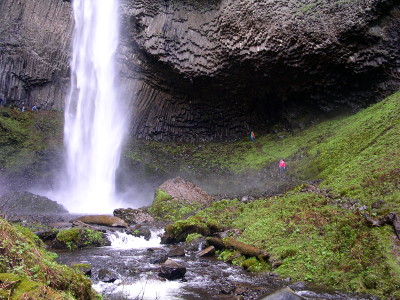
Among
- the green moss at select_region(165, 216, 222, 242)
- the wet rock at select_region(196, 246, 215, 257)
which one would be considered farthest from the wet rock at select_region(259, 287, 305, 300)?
the green moss at select_region(165, 216, 222, 242)

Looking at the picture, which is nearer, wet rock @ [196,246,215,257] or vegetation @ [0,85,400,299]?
vegetation @ [0,85,400,299]

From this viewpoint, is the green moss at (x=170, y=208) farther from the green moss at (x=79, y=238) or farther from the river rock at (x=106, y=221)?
the green moss at (x=79, y=238)

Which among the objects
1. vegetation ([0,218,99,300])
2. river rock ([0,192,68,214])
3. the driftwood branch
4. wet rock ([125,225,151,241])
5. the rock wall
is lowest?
vegetation ([0,218,99,300])

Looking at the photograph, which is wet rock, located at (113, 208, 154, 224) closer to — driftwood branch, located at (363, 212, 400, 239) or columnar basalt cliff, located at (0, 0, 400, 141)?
driftwood branch, located at (363, 212, 400, 239)

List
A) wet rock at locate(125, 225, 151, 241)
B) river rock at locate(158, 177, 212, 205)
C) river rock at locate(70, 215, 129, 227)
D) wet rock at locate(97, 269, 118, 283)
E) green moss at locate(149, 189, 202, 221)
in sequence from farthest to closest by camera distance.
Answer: river rock at locate(158, 177, 212, 205), green moss at locate(149, 189, 202, 221), river rock at locate(70, 215, 129, 227), wet rock at locate(125, 225, 151, 241), wet rock at locate(97, 269, 118, 283)

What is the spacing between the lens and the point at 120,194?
24.0 metres

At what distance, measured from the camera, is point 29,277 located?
3.72 meters

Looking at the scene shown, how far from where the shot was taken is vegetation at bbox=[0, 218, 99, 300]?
132 inches

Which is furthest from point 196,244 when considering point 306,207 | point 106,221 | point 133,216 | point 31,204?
point 31,204

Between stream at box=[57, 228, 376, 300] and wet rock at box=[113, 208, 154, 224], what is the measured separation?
505 cm

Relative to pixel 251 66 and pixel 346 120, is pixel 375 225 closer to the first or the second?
pixel 346 120

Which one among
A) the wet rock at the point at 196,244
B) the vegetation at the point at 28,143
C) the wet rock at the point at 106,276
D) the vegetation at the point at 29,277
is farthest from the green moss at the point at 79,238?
the vegetation at the point at 28,143

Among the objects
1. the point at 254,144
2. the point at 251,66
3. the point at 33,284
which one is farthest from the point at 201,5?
the point at 33,284

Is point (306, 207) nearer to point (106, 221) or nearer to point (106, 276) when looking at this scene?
point (106, 276)
